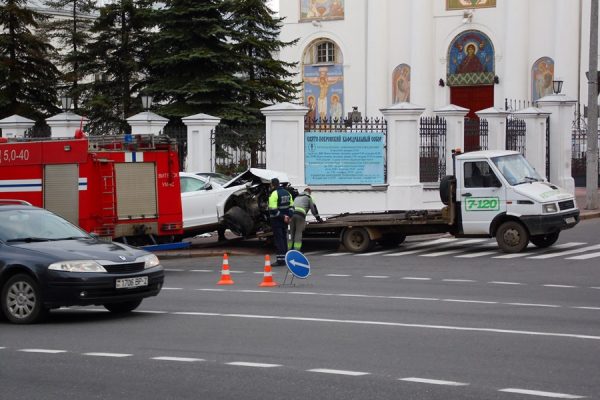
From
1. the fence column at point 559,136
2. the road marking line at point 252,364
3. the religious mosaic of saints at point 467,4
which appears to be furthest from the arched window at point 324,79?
the road marking line at point 252,364

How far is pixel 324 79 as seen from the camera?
64.6m

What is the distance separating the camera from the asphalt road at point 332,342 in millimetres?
10000

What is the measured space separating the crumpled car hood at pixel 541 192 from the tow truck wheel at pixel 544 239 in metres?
1.10

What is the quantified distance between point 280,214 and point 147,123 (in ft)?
42.7

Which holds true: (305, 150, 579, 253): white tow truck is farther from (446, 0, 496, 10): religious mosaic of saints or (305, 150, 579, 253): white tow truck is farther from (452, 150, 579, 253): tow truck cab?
(446, 0, 496, 10): religious mosaic of saints

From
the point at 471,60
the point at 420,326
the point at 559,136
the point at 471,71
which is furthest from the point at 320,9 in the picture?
the point at 420,326

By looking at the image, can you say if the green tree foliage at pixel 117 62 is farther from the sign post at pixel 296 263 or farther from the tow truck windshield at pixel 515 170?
the sign post at pixel 296 263

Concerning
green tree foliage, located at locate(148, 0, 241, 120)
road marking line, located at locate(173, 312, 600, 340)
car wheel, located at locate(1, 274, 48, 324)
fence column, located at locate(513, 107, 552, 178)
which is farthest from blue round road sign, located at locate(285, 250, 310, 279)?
green tree foliage, located at locate(148, 0, 241, 120)

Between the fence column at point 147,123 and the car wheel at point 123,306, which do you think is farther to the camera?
the fence column at point 147,123

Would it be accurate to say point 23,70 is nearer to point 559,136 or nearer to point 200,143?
point 200,143

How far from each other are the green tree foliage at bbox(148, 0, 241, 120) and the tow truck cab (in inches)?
755

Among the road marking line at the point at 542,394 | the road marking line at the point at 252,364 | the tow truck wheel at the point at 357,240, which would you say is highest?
the tow truck wheel at the point at 357,240

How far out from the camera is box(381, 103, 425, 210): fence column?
1251 inches

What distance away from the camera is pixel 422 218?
25.1 m
